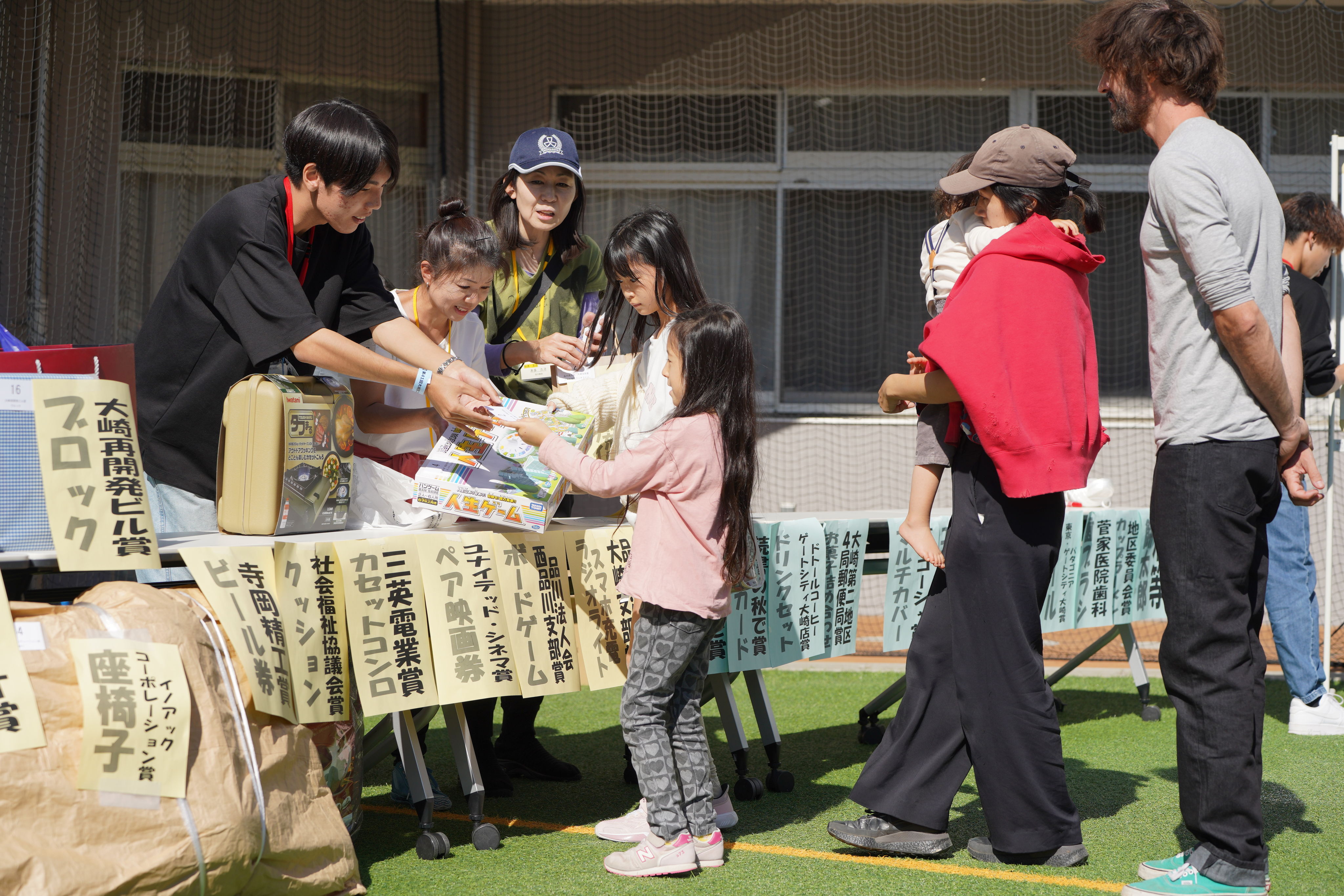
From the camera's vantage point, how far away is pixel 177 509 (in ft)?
8.08

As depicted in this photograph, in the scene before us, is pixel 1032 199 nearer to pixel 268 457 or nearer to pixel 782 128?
pixel 268 457

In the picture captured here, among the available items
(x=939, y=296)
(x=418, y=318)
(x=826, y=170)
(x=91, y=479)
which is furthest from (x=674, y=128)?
(x=91, y=479)

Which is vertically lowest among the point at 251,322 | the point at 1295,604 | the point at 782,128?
the point at 1295,604

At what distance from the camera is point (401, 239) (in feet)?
23.5

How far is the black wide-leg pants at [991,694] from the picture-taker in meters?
2.41

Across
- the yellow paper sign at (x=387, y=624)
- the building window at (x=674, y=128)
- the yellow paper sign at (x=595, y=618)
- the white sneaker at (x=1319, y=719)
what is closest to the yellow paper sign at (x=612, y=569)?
the yellow paper sign at (x=595, y=618)

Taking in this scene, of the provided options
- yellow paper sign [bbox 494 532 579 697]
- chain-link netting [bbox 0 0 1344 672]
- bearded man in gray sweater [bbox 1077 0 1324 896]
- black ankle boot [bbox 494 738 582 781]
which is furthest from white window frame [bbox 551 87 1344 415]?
bearded man in gray sweater [bbox 1077 0 1324 896]

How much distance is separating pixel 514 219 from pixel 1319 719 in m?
3.16

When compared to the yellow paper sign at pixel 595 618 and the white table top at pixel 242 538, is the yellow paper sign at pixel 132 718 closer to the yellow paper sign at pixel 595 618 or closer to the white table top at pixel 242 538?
the white table top at pixel 242 538

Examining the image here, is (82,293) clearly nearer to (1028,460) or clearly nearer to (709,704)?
(709,704)

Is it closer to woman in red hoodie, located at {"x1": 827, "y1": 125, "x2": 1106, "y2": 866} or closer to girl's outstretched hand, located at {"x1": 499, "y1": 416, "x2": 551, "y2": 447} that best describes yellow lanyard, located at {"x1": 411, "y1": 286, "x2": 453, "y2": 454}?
girl's outstretched hand, located at {"x1": 499, "y1": 416, "x2": 551, "y2": 447}

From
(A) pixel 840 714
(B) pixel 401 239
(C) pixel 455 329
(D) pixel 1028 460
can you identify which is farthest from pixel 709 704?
(B) pixel 401 239

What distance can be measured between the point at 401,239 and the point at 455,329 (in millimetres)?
4376

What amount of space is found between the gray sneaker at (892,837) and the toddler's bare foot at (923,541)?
60 centimetres
